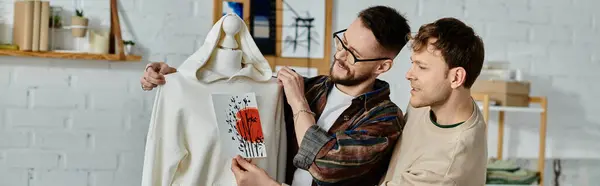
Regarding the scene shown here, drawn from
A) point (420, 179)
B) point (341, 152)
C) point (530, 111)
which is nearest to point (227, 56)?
point (341, 152)

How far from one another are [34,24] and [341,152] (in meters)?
1.79

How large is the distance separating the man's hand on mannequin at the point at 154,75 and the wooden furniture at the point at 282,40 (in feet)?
4.39

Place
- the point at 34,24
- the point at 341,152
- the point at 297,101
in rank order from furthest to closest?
1. the point at 34,24
2. the point at 297,101
3. the point at 341,152

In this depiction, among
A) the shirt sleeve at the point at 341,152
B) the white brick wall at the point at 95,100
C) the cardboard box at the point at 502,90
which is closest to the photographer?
the shirt sleeve at the point at 341,152

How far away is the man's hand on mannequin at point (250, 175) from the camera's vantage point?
6.30 ft

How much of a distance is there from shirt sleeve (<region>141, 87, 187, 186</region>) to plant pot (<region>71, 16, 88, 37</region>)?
133 centimetres

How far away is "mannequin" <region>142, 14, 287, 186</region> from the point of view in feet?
6.44

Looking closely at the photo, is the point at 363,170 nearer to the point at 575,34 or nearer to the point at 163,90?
the point at 163,90

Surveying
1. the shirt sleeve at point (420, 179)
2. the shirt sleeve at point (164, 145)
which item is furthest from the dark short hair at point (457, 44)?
the shirt sleeve at point (164, 145)

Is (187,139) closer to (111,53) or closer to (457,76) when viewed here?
(457,76)

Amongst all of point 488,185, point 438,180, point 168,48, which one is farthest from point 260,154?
point 488,185

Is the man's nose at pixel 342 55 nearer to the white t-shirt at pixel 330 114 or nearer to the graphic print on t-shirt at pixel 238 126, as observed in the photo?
the white t-shirt at pixel 330 114

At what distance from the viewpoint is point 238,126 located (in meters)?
1.97

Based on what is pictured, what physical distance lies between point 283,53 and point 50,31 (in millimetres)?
→ 1032
